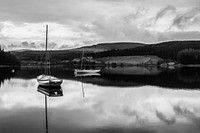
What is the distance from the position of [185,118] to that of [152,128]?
5.06 meters

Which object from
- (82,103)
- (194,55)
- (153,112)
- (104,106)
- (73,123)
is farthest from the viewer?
(194,55)

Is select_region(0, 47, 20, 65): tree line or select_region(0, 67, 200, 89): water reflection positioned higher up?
select_region(0, 47, 20, 65): tree line

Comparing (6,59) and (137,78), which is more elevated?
(6,59)

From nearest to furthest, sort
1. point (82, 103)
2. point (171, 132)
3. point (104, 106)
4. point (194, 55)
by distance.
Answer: point (171, 132), point (104, 106), point (82, 103), point (194, 55)

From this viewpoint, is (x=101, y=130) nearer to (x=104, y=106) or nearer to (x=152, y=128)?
(x=152, y=128)

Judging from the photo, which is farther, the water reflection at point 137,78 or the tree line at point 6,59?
the tree line at point 6,59

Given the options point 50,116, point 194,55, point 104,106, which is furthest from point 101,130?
point 194,55

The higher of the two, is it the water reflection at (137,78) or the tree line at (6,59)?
the tree line at (6,59)

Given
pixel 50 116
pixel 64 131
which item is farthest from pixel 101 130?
pixel 50 116

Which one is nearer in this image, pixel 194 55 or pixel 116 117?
pixel 116 117

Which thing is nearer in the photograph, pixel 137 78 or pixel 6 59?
pixel 137 78

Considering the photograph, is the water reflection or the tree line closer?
the water reflection

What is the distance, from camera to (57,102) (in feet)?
109

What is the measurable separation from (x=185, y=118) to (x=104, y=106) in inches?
371
